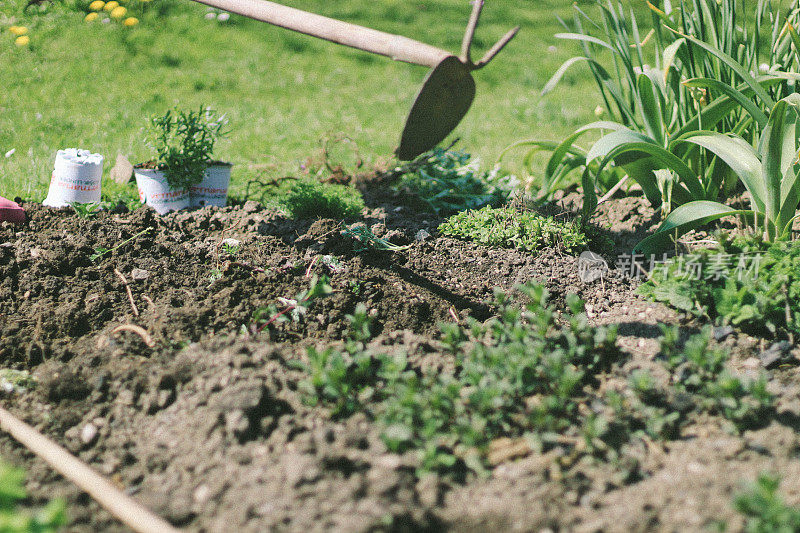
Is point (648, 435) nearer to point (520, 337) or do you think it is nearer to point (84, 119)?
point (520, 337)

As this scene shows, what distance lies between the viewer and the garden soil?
1.53 m

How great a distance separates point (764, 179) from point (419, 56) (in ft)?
5.41

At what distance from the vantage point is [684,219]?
8.80 ft

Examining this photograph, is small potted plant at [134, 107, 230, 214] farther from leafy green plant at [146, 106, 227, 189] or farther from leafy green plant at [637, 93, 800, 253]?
leafy green plant at [637, 93, 800, 253]

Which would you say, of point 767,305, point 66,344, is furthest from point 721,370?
point 66,344

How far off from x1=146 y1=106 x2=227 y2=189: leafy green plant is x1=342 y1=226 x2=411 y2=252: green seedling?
1.17 m

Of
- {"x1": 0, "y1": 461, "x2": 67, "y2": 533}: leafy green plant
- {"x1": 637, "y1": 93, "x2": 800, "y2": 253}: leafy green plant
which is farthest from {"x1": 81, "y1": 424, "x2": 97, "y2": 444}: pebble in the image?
{"x1": 637, "y1": 93, "x2": 800, "y2": 253}: leafy green plant

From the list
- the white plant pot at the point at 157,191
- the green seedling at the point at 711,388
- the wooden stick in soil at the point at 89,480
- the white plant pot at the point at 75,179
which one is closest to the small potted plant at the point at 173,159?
the white plant pot at the point at 157,191

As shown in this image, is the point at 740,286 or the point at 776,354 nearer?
the point at 776,354

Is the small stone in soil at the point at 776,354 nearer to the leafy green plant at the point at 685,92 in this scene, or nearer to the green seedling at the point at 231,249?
the leafy green plant at the point at 685,92

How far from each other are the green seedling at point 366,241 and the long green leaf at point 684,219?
43.7 inches

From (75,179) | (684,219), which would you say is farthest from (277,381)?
(75,179)

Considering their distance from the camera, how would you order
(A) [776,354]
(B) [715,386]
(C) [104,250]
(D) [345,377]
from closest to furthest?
(B) [715,386] < (D) [345,377] < (A) [776,354] < (C) [104,250]

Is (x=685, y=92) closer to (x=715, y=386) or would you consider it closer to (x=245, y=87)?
(x=715, y=386)
